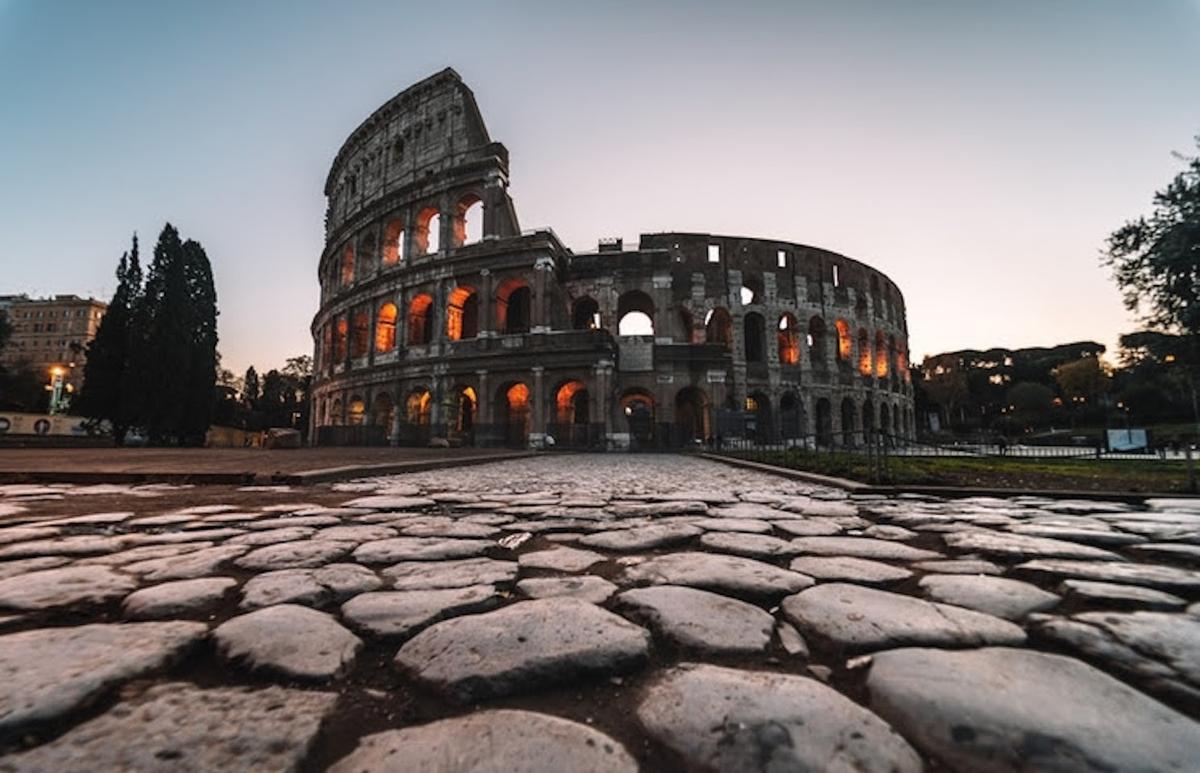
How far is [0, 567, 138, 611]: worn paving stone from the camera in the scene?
4.19 feet

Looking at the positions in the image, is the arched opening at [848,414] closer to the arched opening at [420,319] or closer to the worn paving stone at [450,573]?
the arched opening at [420,319]

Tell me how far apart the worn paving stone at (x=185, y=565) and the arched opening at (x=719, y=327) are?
26.6 meters

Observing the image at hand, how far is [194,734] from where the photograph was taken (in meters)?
0.70

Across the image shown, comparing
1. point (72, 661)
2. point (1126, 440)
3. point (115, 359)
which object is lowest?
point (1126, 440)

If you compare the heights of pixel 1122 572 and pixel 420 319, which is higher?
pixel 420 319

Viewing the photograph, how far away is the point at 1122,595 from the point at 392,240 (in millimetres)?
28685

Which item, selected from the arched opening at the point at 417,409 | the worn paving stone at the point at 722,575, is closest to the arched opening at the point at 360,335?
the arched opening at the point at 417,409

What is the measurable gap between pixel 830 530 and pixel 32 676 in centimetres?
276

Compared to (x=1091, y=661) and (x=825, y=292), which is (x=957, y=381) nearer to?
(x=825, y=292)

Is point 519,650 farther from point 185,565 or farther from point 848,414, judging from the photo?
point 848,414

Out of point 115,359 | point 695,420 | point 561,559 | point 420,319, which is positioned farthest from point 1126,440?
point 115,359

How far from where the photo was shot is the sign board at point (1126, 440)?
16.0 m

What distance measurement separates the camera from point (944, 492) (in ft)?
13.5

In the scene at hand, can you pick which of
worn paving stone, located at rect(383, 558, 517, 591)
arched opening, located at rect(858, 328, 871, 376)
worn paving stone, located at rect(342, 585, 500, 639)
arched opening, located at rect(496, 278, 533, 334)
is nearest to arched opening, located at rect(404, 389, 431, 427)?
arched opening, located at rect(496, 278, 533, 334)
